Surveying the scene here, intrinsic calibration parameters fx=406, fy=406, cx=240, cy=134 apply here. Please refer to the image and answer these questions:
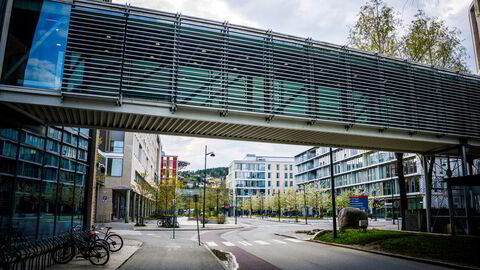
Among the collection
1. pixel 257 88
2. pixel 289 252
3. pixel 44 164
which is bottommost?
pixel 289 252

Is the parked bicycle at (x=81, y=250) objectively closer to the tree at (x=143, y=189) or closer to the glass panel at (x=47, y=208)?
the glass panel at (x=47, y=208)

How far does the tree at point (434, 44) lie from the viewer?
27297mm

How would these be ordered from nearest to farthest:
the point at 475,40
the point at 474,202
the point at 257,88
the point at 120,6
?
the point at 120,6, the point at 257,88, the point at 474,202, the point at 475,40

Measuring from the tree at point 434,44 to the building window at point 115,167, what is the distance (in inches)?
1525

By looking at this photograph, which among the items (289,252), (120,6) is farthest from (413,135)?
(120,6)

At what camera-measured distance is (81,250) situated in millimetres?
13891

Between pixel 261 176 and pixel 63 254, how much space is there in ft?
456

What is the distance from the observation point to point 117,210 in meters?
64.6

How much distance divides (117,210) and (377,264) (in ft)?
182

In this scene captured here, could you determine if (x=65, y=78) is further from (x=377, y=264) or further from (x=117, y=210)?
(x=117, y=210)

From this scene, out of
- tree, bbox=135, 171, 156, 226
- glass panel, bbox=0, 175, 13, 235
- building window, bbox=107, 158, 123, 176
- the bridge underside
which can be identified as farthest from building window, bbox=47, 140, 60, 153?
building window, bbox=107, 158, 123, 176

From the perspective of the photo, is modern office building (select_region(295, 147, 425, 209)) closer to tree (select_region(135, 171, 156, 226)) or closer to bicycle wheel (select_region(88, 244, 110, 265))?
tree (select_region(135, 171, 156, 226))

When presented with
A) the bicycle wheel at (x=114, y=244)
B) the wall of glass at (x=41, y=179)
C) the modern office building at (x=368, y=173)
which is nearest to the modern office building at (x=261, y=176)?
the modern office building at (x=368, y=173)

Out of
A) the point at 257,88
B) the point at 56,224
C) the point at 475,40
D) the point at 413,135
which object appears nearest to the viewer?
the point at 257,88
